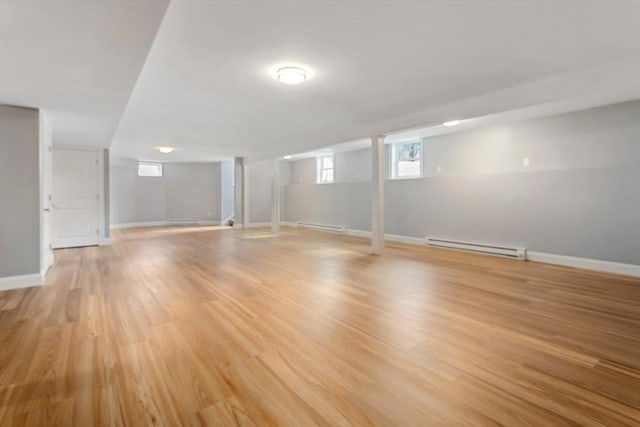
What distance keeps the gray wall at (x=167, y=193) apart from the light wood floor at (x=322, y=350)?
7358 mm

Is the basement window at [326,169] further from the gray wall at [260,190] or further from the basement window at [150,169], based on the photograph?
the basement window at [150,169]

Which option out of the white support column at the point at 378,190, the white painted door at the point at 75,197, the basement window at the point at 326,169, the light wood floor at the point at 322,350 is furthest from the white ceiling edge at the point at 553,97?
the white painted door at the point at 75,197

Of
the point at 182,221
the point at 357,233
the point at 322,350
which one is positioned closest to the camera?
the point at 322,350

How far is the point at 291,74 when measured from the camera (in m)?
3.12

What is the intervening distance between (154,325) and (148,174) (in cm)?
1040

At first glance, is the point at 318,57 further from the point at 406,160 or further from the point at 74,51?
the point at 406,160

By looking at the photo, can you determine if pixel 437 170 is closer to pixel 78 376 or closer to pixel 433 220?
pixel 433 220

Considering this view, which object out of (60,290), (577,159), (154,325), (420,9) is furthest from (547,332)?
(60,290)

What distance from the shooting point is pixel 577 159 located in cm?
466

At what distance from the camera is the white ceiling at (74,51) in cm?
174

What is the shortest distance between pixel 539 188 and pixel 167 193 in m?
11.6

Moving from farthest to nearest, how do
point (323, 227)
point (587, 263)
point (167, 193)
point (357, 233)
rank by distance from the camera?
point (167, 193)
point (323, 227)
point (357, 233)
point (587, 263)

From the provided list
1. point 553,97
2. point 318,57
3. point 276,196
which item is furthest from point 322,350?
point 276,196

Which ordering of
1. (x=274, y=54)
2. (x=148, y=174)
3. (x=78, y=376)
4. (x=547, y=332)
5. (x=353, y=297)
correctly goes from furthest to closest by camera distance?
(x=148, y=174) → (x=353, y=297) → (x=274, y=54) → (x=547, y=332) → (x=78, y=376)
